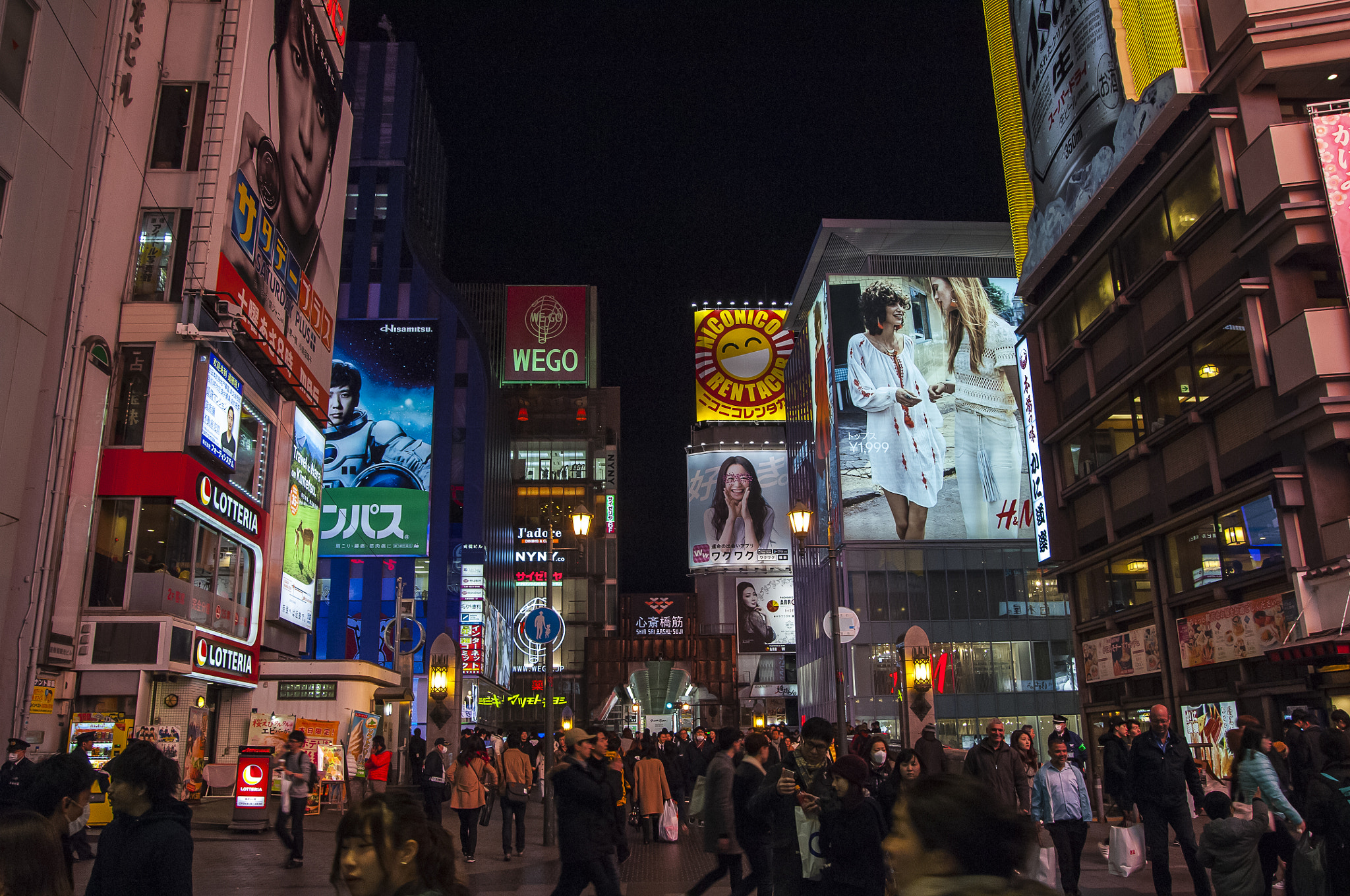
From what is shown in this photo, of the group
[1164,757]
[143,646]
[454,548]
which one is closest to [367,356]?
[454,548]

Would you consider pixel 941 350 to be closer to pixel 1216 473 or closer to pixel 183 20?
pixel 1216 473

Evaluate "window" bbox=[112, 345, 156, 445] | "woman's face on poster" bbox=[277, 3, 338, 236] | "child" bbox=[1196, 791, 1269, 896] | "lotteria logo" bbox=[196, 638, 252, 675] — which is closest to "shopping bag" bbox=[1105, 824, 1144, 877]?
"child" bbox=[1196, 791, 1269, 896]

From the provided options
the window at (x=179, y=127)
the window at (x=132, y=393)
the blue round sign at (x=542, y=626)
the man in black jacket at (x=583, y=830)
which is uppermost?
the window at (x=179, y=127)

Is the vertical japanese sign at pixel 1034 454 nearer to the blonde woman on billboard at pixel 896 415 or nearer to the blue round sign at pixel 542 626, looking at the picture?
the blonde woman on billboard at pixel 896 415

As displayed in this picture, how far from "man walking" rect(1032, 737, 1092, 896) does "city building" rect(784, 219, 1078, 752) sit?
43.1m

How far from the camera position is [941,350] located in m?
61.1

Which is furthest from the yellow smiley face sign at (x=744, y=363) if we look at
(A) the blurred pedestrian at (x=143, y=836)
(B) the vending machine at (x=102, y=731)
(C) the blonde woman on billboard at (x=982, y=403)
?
(A) the blurred pedestrian at (x=143, y=836)

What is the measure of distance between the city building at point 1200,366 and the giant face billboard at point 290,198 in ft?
80.0

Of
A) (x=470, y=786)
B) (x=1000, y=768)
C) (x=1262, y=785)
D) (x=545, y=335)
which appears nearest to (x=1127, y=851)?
(x=1262, y=785)

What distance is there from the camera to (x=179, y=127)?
25.9 m

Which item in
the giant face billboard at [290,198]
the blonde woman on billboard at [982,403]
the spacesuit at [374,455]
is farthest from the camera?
the spacesuit at [374,455]

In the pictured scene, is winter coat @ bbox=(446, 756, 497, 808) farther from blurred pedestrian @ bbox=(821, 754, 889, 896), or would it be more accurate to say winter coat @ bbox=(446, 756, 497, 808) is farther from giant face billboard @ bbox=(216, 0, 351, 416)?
giant face billboard @ bbox=(216, 0, 351, 416)

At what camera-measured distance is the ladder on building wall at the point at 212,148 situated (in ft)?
80.7

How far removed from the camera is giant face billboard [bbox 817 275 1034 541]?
58.2 metres
